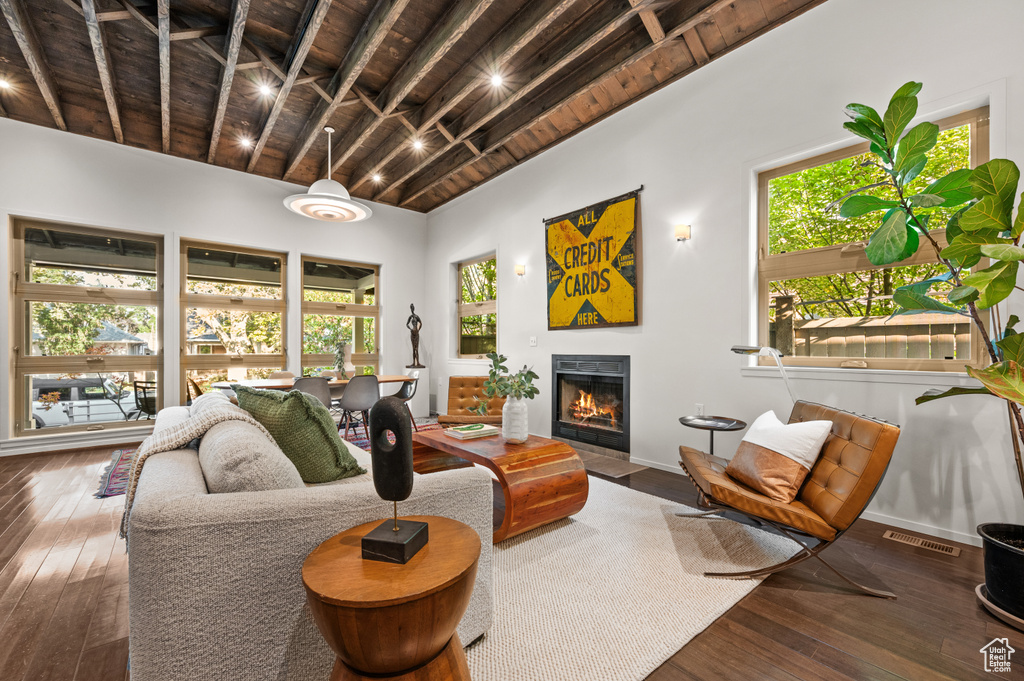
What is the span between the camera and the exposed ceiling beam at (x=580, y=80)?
9.95 ft

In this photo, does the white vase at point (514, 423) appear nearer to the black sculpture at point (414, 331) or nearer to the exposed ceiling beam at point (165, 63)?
the exposed ceiling beam at point (165, 63)

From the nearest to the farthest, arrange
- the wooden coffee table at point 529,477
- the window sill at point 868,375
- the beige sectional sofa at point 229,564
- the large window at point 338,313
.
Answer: the beige sectional sofa at point 229,564 → the wooden coffee table at point 529,477 → the window sill at point 868,375 → the large window at point 338,313

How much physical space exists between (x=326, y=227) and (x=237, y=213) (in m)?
1.09

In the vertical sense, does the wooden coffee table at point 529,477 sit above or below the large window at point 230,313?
below

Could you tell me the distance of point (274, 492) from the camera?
120 cm

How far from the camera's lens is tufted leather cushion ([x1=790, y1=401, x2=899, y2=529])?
1.83 meters

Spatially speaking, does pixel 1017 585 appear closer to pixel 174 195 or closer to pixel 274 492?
pixel 274 492

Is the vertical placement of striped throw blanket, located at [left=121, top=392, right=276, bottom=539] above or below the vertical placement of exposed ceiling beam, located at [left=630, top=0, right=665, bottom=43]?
below

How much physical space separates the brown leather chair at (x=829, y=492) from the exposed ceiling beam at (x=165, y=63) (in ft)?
14.6

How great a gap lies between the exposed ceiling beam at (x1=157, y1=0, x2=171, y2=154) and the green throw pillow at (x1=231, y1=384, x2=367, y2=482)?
9.66 feet

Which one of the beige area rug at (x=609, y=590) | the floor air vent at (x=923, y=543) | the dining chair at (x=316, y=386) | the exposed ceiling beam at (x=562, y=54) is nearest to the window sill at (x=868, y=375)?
the floor air vent at (x=923, y=543)

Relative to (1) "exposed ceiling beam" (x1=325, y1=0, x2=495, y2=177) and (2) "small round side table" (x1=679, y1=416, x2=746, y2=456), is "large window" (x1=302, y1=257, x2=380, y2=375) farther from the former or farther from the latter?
(2) "small round side table" (x1=679, y1=416, x2=746, y2=456)

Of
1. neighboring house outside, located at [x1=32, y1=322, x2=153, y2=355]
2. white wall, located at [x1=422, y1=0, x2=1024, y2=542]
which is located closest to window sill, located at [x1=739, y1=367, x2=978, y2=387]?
white wall, located at [x1=422, y1=0, x2=1024, y2=542]

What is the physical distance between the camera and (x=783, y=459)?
2164mm
